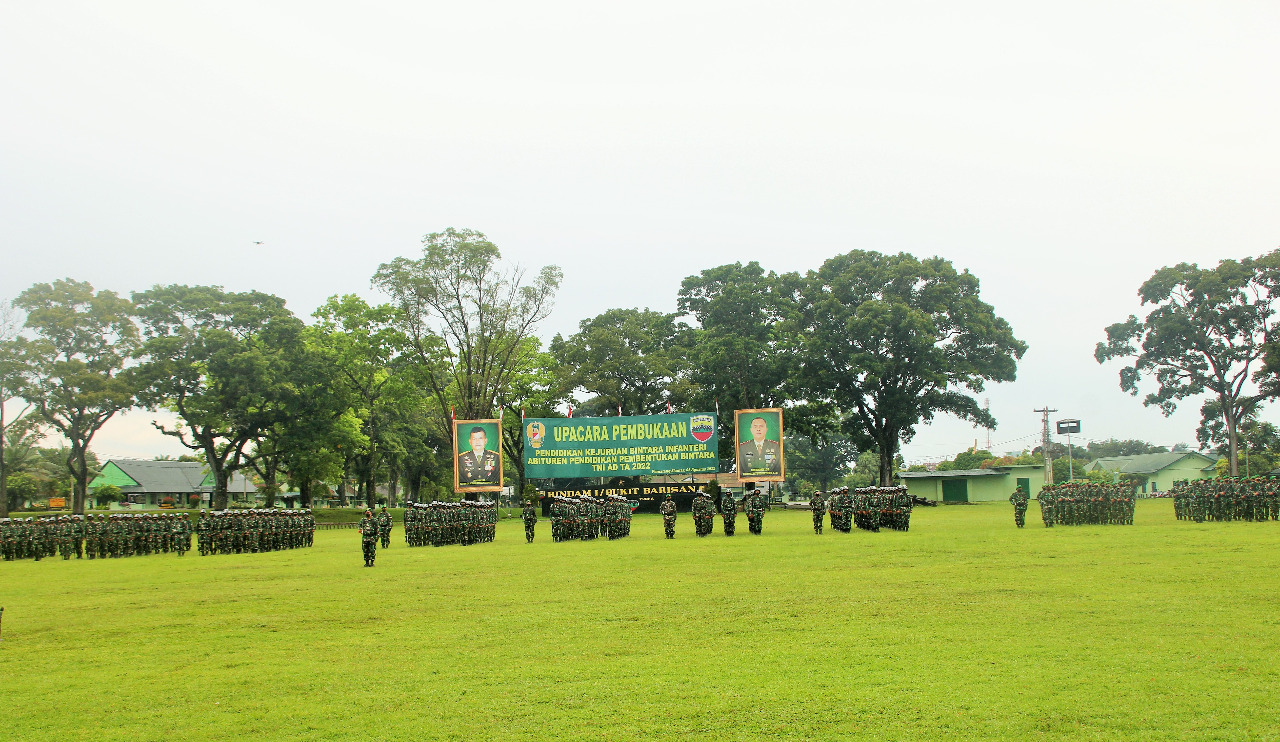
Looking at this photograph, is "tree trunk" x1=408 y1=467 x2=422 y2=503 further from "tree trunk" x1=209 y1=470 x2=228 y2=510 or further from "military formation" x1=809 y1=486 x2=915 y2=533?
"military formation" x1=809 y1=486 x2=915 y2=533

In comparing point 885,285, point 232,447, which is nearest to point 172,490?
point 232,447

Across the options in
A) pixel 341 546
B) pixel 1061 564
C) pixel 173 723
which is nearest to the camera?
pixel 173 723

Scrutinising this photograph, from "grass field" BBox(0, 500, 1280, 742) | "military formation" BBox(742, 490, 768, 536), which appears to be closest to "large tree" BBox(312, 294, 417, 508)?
"military formation" BBox(742, 490, 768, 536)

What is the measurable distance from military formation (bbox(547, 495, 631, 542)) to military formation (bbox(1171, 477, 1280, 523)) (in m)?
16.8

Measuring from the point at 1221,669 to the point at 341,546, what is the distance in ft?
75.4

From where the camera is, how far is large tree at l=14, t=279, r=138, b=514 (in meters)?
37.4

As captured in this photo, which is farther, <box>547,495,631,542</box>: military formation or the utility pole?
the utility pole

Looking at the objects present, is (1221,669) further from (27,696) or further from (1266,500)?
(1266,500)

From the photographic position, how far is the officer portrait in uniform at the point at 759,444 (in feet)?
106

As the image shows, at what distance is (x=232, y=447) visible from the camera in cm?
4075

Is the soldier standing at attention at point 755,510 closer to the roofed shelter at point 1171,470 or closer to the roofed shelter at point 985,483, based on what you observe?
the roofed shelter at point 985,483

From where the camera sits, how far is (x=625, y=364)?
4919 cm

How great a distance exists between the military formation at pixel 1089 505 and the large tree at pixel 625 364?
1063 inches

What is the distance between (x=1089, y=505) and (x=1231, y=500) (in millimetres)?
4280
